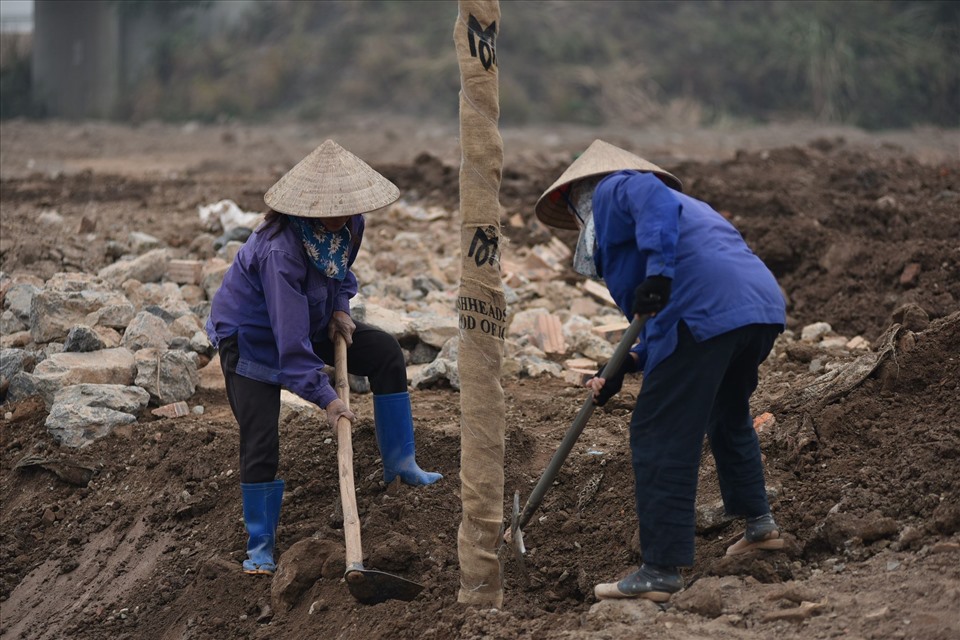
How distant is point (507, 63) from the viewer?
23828 mm

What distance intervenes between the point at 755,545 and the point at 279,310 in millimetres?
1992

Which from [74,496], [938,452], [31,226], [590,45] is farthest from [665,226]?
[590,45]

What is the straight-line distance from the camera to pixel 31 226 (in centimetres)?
937

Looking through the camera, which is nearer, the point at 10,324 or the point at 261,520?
the point at 261,520

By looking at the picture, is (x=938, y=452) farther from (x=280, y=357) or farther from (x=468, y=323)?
(x=280, y=357)

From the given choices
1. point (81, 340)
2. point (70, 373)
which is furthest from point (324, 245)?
point (81, 340)

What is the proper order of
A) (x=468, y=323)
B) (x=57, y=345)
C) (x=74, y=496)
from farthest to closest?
(x=57, y=345), (x=74, y=496), (x=468, y=323)

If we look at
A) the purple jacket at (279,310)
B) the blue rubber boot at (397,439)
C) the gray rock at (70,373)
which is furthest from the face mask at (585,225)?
the gray rock at (70,373)

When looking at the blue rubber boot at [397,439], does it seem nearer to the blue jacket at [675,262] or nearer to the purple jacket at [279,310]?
the purple jacket at [279,310]

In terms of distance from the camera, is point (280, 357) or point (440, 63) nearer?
point (280, 357)

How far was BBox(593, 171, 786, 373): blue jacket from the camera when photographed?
3383mm

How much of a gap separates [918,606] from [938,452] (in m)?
0.98

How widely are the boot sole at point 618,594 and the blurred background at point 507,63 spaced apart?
18760mm

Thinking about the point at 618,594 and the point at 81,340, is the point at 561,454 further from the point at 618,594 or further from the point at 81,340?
the point at 81,340
